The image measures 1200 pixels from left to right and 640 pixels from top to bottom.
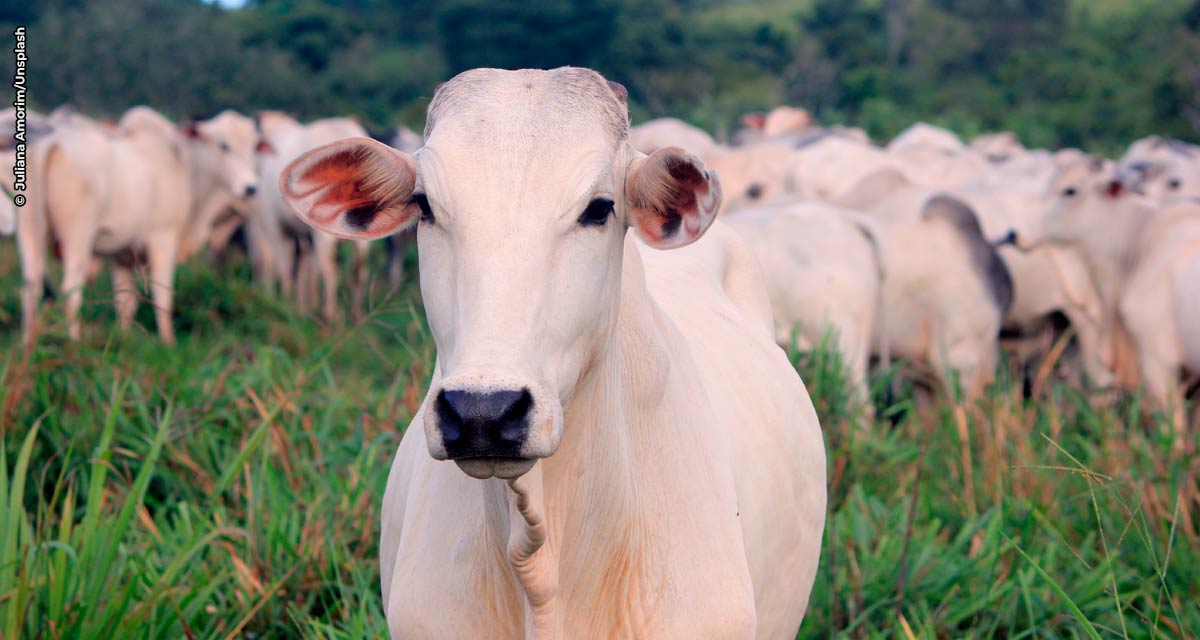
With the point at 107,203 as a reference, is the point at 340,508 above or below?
below

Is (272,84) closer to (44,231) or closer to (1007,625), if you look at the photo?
(44,231)

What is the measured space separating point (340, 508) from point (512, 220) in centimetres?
A: 242

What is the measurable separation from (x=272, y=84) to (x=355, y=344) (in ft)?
90.1

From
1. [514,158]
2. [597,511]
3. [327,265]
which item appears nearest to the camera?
[514,158]

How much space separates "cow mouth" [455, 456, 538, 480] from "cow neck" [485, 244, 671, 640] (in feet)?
0.74

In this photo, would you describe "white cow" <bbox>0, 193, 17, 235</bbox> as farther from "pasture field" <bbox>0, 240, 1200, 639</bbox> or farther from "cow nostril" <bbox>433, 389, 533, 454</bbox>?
"cow nostril" <bbox>433, 389, 533, 454</bbox>

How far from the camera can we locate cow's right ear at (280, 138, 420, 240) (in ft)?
7.07

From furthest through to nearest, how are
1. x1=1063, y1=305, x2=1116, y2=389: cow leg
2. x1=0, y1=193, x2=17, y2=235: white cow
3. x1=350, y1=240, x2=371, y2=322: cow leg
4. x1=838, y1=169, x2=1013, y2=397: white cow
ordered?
x1=350, y1=240, x2=371, y2=322: cow leg < x1=1063, y1=305, x2=1116, y2=389: cow leg < x1=838, y1=169, x2=1013, y2=397: white cow < x1=0, y1=193, x2=17, y2=235: white cow

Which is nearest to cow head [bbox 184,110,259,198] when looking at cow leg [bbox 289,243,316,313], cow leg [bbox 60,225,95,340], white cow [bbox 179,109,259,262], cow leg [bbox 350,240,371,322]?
white cow [bbox 179,109,259,262]

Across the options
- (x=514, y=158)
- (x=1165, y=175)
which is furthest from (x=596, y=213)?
(x=1165, y=175)

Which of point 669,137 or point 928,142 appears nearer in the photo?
point 669,137

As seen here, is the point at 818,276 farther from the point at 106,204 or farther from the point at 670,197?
the point at 106,204

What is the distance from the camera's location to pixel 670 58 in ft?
136

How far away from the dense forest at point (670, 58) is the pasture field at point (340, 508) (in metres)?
19.1
